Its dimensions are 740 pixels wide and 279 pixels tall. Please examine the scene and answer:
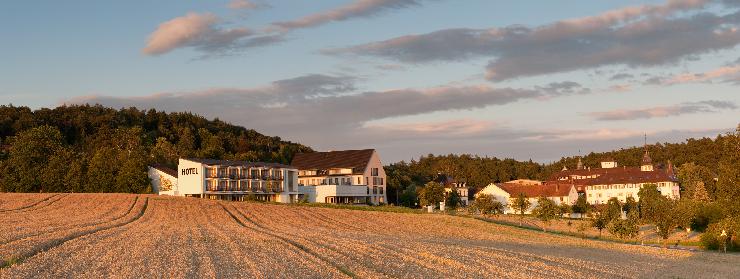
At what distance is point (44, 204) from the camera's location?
96.9m

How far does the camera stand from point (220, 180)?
135m

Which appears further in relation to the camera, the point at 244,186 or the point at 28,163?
the point at 244,186

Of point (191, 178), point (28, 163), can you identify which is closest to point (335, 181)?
point (191, 178)

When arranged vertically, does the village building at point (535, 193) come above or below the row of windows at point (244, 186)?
below

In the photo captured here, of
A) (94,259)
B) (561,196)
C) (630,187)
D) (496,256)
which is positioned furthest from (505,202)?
(94,259)

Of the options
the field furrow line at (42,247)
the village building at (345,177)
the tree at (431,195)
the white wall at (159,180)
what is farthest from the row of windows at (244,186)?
the field furrow line at (42,247)

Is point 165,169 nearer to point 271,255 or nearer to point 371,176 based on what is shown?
point 371,176

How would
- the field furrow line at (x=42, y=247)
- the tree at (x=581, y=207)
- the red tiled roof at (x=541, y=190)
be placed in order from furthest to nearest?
the red tiled roof at (x=541, y=190) < the tree at (x=581, y=207) < the field furrow line at (x=42, y=247)

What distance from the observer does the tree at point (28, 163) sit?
13488 centimetres

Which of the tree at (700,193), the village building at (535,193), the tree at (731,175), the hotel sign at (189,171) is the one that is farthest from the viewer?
the village building at (535,193)

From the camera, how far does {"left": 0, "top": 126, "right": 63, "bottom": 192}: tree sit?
443ft

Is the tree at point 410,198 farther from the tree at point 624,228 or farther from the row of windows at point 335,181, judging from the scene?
the tree at point 624,228

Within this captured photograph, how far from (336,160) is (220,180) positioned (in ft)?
130

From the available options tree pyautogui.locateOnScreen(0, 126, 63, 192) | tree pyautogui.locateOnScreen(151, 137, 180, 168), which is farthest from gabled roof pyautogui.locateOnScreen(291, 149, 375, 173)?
tree pyautogui.locateOnScreen(0, 126, 63, 192)
